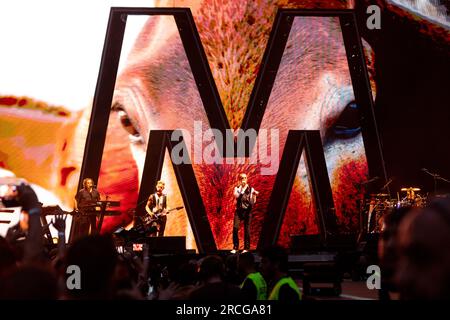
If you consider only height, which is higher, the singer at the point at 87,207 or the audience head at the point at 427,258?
the singer at the point at 87,207

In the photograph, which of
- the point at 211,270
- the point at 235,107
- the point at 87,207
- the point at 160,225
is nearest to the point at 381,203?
the point at 235,107

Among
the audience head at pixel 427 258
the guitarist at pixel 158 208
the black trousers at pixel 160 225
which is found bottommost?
the audience head at pixel 427 258

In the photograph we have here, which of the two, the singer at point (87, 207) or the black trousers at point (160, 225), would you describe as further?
the black trousers at point (160, 225)

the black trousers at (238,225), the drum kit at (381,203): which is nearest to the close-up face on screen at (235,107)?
the drum kit at (381,203)

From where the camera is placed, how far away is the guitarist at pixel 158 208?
1395 cm

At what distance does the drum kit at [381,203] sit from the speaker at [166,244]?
11.4 feet

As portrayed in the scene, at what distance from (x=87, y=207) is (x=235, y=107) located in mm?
4099

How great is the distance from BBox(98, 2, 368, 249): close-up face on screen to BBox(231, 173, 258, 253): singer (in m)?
1.14

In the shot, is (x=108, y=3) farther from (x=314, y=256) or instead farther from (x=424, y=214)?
(x=424, y=214)

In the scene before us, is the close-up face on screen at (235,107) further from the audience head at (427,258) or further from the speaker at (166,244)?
A: the audience head at (427,258)

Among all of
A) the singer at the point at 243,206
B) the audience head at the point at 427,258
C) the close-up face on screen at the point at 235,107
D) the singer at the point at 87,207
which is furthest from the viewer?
the close-up face on screen at the point at 235,107

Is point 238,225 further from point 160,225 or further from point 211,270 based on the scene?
point 211,270

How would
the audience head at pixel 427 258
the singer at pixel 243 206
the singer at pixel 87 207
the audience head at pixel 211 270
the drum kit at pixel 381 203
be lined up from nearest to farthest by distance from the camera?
the audience head at pixel 427 258, the audience head at pixel 211 270, the singer at pixel 87 207, the drum kit at pixel 381 203, the singer at pixel 243 206

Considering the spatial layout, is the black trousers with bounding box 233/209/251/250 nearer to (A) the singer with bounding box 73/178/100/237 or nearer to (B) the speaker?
(B) the speaker
